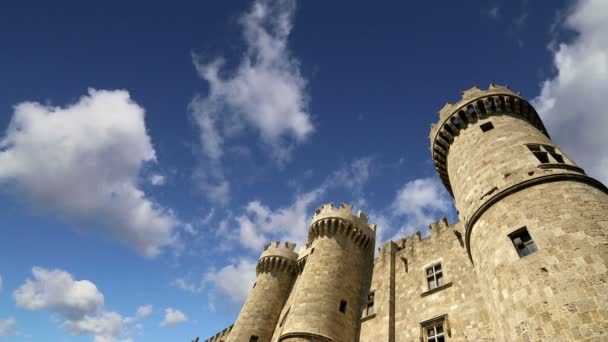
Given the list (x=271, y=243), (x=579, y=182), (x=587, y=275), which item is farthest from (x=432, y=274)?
(x=271, y=243)

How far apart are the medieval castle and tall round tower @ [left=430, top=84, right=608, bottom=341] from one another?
29mm

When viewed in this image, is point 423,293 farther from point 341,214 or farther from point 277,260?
point 277,260

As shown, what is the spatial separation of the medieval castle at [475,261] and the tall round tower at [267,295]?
0.07 metres

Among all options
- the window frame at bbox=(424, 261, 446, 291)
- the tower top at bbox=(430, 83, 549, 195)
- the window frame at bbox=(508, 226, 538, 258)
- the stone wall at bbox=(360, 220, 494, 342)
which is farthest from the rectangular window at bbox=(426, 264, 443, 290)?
the window frame at bbox=(508, 226, 538, 258)

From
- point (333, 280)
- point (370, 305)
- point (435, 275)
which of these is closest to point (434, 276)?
point (435, 275)

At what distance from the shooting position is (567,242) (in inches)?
320

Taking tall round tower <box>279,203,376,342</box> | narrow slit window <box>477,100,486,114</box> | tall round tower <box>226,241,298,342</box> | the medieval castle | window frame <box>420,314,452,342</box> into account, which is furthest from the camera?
tall round tower <box>226,241,298,342</box>

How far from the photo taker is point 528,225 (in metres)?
9.16

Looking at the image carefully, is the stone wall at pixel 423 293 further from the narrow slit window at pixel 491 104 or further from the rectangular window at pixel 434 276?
the narrow slit window at pixel 491 104

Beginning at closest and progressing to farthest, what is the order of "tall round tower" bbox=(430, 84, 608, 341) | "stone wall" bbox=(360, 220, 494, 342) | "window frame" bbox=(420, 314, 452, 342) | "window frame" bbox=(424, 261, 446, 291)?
"tall round tower" bbox=(430, 84, 608, 341)
"stone wall" bbox=(360, 220, 494, 342)
"window frame" bbox=(420, 314, 452, 342)
"window frame" bbox=(424, 261, 446, 291)

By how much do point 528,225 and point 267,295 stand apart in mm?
17137

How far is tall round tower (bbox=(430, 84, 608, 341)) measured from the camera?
23.9 ft

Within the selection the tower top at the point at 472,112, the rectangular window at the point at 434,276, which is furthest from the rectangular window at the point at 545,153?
the rectangular window at the point at 434,276

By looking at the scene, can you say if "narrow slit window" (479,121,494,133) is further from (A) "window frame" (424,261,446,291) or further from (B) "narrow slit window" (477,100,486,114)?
(A) "window frame" (424,261,446,291)
